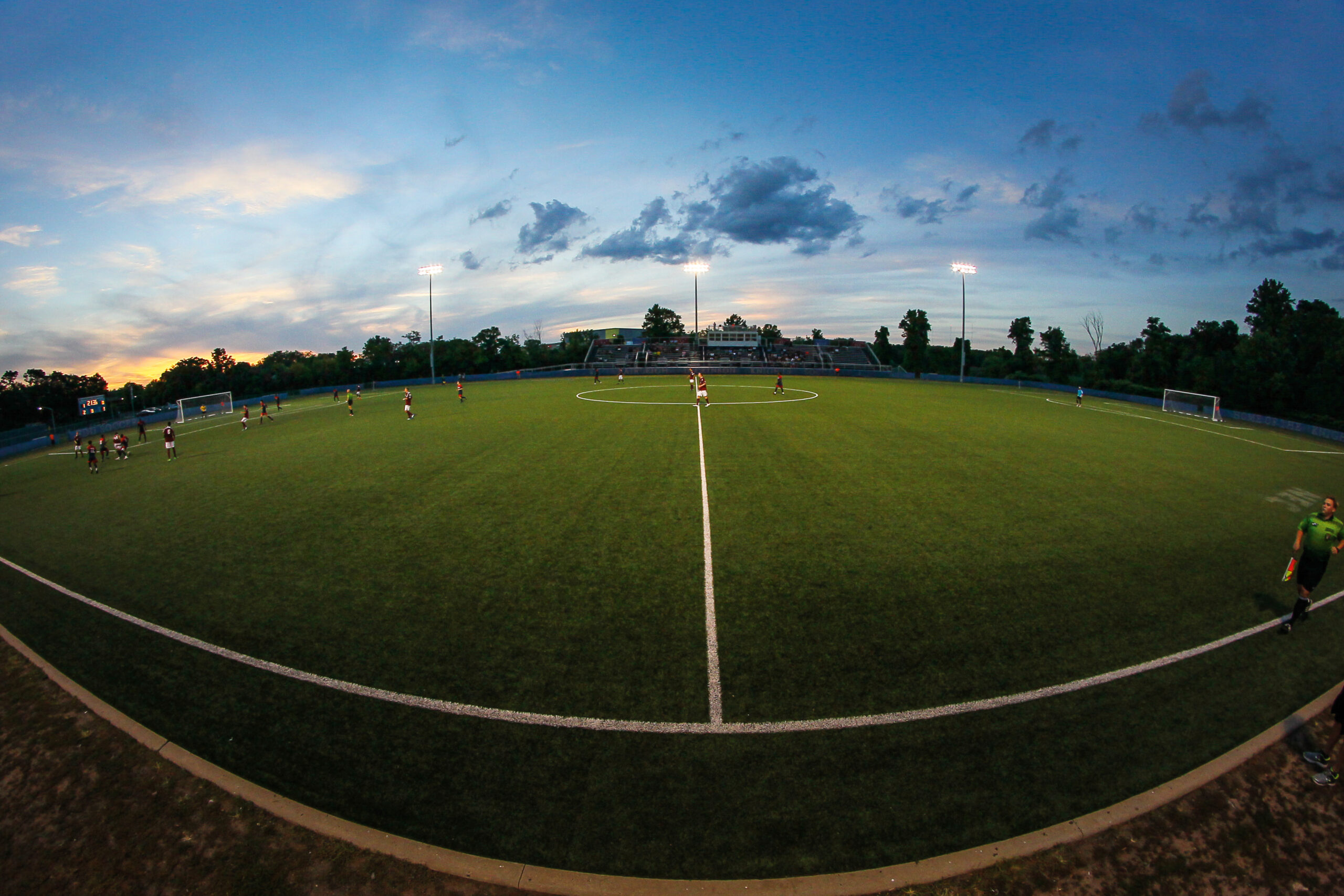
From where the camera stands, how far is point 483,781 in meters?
5.29

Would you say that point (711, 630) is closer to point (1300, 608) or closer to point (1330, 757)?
point (1330, 757)

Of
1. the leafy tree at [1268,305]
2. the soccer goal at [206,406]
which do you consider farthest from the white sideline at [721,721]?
the leafy tree at [1268,305]

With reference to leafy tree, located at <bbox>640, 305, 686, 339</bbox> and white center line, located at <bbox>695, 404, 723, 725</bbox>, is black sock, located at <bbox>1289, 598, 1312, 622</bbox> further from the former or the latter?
leafy tree, located at <bbox>640, 305, 686, 339</bbox>

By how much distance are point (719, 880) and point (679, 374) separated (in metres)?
63.0

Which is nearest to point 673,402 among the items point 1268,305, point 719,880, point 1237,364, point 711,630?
point 711,630

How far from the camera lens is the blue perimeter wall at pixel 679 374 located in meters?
31.2

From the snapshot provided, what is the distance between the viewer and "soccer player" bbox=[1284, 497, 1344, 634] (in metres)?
7.84

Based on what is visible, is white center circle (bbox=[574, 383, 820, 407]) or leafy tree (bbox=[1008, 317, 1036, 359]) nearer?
white center circle (bbox=[574, 383, 820, 407])

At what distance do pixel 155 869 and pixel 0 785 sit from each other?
8.79 ft

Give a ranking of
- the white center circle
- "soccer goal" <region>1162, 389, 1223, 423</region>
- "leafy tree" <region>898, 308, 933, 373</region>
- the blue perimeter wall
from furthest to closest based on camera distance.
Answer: "leafy tree" <region>898, 308, 933, 373</region> → the white center circle → "soccer goal" <region>1162, 389, 1223, 423</region> → the blue perimeter wall

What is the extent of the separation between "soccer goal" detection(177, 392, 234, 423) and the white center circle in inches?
1116

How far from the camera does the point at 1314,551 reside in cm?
793

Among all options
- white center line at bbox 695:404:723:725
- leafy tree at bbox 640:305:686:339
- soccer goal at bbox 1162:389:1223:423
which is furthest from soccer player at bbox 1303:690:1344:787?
leafy tree at bbox 640:305:686:339

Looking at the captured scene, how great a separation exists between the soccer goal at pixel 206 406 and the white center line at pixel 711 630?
45789 mm
